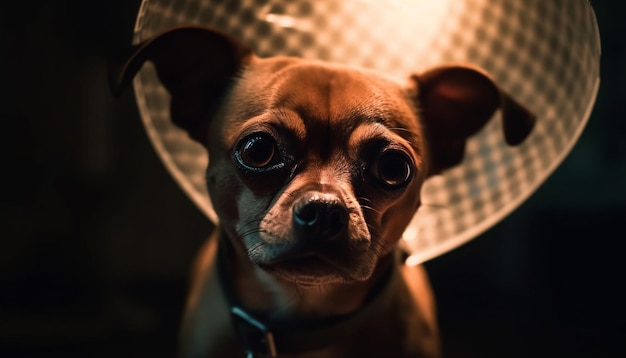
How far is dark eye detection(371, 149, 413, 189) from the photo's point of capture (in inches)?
45.7

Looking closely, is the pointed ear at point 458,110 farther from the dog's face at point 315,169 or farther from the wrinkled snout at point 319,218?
the wrinkled snout at point 319,218

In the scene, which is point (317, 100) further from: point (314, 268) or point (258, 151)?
point (314, 268)

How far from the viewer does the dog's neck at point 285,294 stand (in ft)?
4.22

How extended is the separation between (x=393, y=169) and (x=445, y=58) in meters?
0.52

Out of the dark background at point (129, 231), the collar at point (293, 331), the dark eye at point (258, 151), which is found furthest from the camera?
the dark background at point (129, 231)

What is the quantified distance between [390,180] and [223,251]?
16.8 inches

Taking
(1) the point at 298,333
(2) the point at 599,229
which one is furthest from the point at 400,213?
(2) the point at 599,229

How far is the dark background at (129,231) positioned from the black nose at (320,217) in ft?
3.94

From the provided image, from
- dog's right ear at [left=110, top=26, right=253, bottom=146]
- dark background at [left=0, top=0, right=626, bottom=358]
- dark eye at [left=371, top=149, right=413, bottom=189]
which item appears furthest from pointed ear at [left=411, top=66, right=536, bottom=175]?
dark background at [left=0, top=0, right=626, bottom=358]

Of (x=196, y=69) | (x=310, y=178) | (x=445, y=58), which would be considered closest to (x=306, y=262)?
(x=310, y=178)

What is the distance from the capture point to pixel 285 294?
4.28 ft

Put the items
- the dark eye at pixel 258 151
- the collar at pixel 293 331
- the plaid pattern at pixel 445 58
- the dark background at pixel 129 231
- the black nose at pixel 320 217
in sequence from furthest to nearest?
1. the dark background at pixel 129 231
2. the plaid pattern at pixel 445 58
3. the collar at pixel 293 331
4. the dark eye at pixel 258 151
5. the black nose at pixel 320 217

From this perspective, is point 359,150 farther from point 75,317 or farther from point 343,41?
point 75,317

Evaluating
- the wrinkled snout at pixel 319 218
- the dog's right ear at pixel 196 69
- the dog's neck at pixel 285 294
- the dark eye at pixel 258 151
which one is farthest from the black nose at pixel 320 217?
the dog's right ear at pixel 196 69
